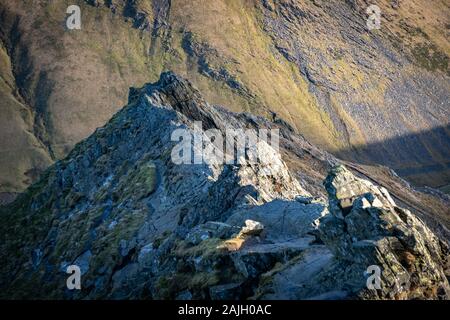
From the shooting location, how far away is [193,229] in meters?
44.9

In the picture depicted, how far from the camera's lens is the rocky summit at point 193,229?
32.5 meters

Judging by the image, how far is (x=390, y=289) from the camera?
30.3 m

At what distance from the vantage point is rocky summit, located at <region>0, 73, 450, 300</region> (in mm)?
32469

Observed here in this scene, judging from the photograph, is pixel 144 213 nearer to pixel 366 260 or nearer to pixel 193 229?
pixel 193 229

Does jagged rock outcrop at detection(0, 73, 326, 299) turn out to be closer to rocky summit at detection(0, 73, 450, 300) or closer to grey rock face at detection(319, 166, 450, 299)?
rocky summit at detection(0, 73, 450, 300)

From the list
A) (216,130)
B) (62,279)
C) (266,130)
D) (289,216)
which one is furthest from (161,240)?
(266,130)

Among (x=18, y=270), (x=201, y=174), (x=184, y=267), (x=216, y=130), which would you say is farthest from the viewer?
(x=216, y=130)

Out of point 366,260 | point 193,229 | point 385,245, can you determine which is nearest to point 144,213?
point 193,229

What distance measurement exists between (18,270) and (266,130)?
85.6m

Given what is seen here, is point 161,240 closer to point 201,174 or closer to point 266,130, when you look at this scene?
point 201,174

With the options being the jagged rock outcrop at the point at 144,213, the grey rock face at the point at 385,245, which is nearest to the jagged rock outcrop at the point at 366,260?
the grey rock face at the point at 385,245

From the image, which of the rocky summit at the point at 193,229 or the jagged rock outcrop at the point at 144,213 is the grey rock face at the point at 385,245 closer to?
the rocky summit at the point at 193,229

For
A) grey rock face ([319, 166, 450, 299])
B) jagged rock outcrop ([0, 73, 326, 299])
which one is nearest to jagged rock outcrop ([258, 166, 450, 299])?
grey rock face ([319, 166, 450, 299])
